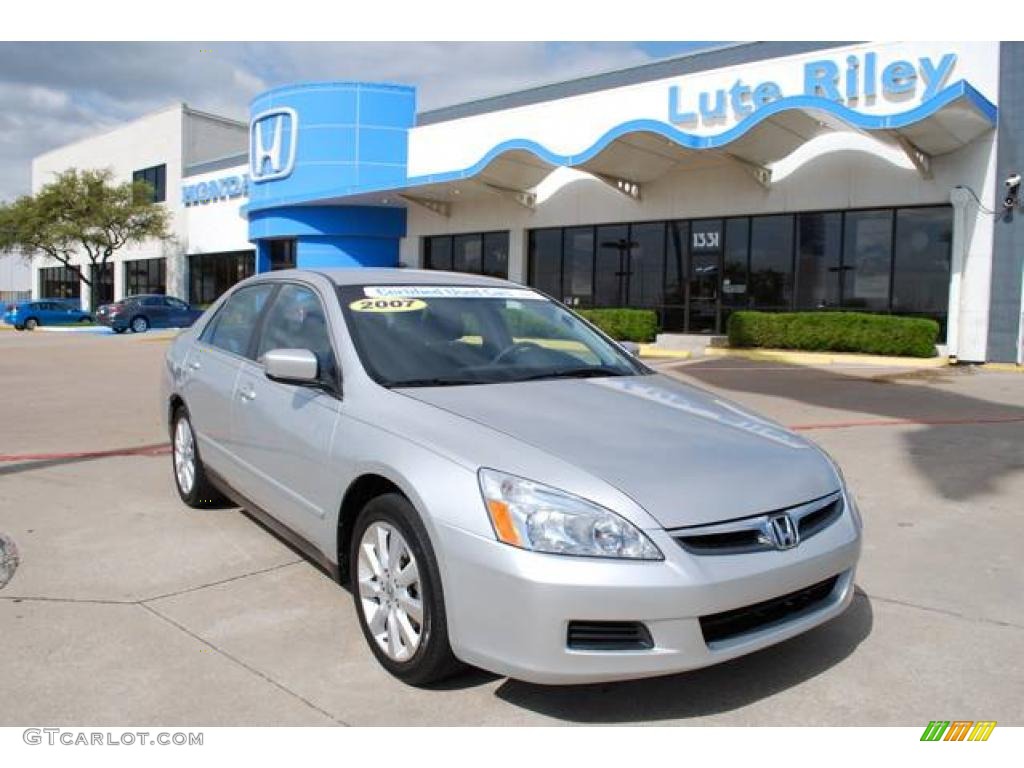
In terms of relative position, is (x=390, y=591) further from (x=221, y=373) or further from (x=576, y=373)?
(x=221, y=373)

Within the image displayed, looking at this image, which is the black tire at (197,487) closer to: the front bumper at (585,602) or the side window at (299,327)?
the side window at (299,327)

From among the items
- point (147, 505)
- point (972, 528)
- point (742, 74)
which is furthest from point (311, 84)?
point (972, 528)

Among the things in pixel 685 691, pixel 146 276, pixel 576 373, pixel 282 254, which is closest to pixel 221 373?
pixel 576 373

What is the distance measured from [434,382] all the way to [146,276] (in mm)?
43535

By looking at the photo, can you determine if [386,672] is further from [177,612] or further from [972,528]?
[972,528]

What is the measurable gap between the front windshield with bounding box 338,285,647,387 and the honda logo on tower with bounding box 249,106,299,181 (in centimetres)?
2642

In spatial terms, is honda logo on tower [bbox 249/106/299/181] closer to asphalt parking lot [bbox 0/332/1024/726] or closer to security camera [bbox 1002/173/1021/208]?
security camera [bbox 1002/173/1021/208]

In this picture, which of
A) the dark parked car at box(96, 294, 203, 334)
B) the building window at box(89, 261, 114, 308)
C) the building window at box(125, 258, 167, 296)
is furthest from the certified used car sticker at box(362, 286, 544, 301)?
the building window at box(89, 261, 114, 308)

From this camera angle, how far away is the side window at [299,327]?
13.5ft

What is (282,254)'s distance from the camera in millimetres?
32625

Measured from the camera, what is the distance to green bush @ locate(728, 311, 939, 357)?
16406 mm

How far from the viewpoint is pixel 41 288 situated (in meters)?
55.9

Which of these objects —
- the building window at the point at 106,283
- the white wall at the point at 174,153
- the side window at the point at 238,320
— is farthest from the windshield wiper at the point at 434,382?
the building window at the point at 106,283

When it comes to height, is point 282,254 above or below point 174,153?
below
